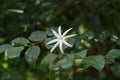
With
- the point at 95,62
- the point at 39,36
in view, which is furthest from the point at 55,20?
the point at 95,62

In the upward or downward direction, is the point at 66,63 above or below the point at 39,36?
below

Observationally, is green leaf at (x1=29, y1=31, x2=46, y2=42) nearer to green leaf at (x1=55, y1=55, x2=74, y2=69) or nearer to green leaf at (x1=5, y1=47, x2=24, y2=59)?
green leaf at (x1=5, y1=47, x2=24, y2=59)

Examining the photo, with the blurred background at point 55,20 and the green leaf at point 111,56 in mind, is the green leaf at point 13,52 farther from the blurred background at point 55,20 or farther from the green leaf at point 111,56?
the blurred background at point 55,20

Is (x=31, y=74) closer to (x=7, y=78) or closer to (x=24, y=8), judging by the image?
(x=24, y=8)

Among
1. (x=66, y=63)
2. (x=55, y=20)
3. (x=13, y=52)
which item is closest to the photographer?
(x=66, y=63)

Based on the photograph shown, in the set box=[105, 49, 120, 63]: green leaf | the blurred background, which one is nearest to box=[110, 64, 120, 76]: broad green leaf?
box=[105, 49, 120, 63]: green leaf


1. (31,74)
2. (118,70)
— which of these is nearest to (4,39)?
(31,74)

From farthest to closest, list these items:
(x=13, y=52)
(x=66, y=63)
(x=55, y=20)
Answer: (x=55, y=20) → (x=13, y=52) → (x=66, y=63)

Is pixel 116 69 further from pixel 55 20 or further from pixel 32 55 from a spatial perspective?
pixel 55 20

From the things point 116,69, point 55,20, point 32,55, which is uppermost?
point 55,20

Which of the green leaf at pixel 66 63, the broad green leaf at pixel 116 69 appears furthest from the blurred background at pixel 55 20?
the green leaf at pixel 66 63
